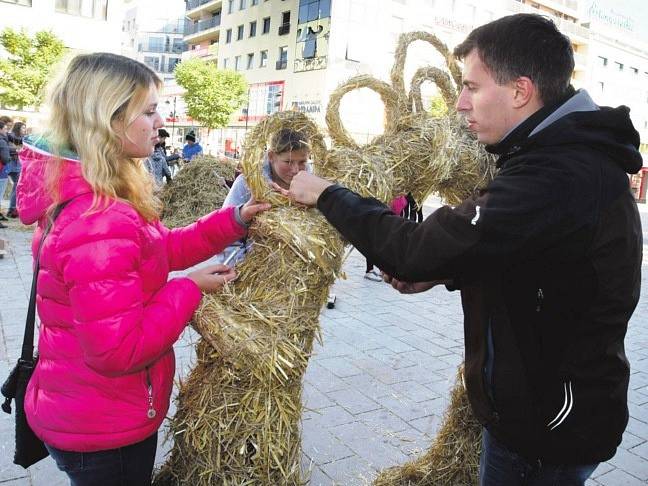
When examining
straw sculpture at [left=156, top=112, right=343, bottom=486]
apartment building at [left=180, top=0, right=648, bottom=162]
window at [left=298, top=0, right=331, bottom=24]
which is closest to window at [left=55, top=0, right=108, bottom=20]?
apartment building at [left=180, top=0, right=648, bottom=162]

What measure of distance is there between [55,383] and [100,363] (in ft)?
0.86

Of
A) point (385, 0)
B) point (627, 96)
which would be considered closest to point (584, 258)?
point (385, 0)

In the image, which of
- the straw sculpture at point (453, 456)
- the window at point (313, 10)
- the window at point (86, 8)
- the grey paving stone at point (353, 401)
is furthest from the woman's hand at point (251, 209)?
the window at point (313, 10)

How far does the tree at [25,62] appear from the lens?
20.4m

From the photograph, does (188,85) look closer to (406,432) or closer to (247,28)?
(247,28)

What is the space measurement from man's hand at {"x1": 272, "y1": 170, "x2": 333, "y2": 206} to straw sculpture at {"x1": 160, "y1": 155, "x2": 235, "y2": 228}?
9.32 metres

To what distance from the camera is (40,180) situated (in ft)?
5.54

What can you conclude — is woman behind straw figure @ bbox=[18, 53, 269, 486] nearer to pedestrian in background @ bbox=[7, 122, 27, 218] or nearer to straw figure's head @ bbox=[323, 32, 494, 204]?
straw figure's head @ bbox=[323, 32, 494, 204]

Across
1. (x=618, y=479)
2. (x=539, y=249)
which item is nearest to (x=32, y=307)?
(x=539, y=249)

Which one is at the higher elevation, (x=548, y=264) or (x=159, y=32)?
(x=159, y=32)

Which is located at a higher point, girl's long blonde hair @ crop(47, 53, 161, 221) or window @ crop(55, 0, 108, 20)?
window @ crop(55, 0, 108, 20)

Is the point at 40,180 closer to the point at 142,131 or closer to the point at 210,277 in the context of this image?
the point at 142,131

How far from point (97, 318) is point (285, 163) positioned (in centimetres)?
182

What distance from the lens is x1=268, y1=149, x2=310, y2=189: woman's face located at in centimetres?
314
